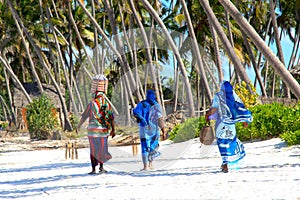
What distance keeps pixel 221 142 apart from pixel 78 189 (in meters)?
2.71

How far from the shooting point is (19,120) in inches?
1820

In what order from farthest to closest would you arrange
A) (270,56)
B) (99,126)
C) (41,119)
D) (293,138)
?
(41,119), (293,138), (99,126), (270,56)

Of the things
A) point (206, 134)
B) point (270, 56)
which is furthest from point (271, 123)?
point (270, 56)

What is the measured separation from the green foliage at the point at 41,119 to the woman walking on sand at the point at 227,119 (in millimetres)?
18316

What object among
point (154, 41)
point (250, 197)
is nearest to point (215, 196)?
point (250, 197)

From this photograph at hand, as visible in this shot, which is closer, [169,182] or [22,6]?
[169,182]

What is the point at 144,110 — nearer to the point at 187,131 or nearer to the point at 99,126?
the point at 99,126

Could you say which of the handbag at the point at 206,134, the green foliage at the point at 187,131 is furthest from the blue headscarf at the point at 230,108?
the green foliage at the point at 187,131

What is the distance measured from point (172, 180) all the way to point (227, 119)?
1578 mm

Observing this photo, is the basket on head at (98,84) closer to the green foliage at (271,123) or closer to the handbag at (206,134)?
the handbag at (206,134)

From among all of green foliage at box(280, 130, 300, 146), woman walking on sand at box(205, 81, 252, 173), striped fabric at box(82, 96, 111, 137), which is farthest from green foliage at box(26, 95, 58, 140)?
woman walking on sand at box(205, 81, 252, 173)

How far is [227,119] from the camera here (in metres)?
9.52

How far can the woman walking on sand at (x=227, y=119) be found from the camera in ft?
31.1

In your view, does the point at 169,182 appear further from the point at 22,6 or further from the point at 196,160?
the point at 22,6
